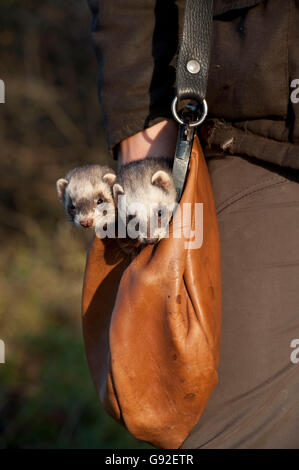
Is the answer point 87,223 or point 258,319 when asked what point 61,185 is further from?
point 258,319

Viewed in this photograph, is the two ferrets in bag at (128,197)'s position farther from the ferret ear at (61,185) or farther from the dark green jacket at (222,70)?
the dark green jacket at (222,70)

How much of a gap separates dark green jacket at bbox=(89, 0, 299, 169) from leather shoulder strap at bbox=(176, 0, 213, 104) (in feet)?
0.28

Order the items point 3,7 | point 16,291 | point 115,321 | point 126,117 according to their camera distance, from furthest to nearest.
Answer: point 3,7 < point 16,291 < point 126,117 < point 115,321

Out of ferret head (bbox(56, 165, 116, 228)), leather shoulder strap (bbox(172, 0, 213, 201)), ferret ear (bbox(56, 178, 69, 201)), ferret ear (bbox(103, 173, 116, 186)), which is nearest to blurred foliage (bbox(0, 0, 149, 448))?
ferret ear (bbox(56, 178, 69, 201))

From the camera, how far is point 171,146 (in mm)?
1647

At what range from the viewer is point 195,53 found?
1437 mm

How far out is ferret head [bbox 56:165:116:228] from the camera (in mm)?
1770

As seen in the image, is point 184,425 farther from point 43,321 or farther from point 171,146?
point 43,321

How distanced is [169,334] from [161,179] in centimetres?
45

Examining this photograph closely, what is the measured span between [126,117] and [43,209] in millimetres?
5852

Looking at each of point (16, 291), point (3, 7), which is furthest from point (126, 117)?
point (3, 7)

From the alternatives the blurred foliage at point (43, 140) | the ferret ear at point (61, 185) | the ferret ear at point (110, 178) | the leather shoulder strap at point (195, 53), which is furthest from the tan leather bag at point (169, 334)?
the blurred foliage at point (43, 140)

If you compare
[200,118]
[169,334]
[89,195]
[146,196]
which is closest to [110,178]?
[89,195]

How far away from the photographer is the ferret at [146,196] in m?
1.52
